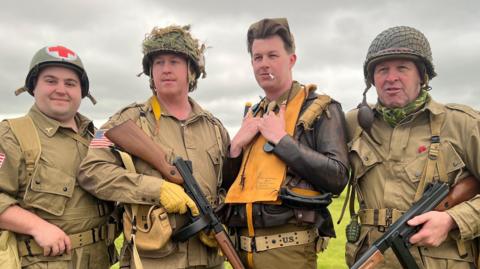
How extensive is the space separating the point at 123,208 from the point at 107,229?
29cm

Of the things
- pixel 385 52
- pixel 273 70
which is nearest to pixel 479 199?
pixel 385 52

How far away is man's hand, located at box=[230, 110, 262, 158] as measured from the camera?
443cm

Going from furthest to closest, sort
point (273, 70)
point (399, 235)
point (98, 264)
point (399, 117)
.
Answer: point (98, 264)
point (273, 70)
point (399, 117)
point (399, 235)

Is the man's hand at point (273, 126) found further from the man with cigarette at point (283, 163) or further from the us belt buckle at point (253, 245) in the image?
the us belt buckle at point (253, 245)

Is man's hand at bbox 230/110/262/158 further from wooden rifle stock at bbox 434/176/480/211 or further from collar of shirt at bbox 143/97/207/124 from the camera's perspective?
wooden rifle stock at bbox 434/176/480/211

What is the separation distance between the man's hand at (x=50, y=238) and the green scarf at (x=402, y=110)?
3405 millimetres

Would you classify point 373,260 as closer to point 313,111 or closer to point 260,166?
point 260,166

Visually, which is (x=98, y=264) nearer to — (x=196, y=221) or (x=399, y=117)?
(x=196, y=221)

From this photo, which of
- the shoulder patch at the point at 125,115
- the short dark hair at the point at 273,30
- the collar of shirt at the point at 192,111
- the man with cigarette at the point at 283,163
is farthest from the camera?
the collar of shirt at the point at 192,111

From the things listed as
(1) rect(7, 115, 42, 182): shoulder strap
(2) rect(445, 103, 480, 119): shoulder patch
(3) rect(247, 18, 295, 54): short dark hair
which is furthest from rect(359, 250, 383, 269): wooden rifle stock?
(1) rect(7, 115, 42, 182): shoulder strap

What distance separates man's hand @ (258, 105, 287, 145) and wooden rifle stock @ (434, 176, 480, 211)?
158 centimetres

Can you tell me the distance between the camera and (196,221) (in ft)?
14.0

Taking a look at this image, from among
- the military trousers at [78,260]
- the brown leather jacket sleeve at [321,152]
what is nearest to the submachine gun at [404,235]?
the brown leather jacket sleeve at [321,152]

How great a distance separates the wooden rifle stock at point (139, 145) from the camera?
14.2 ft
